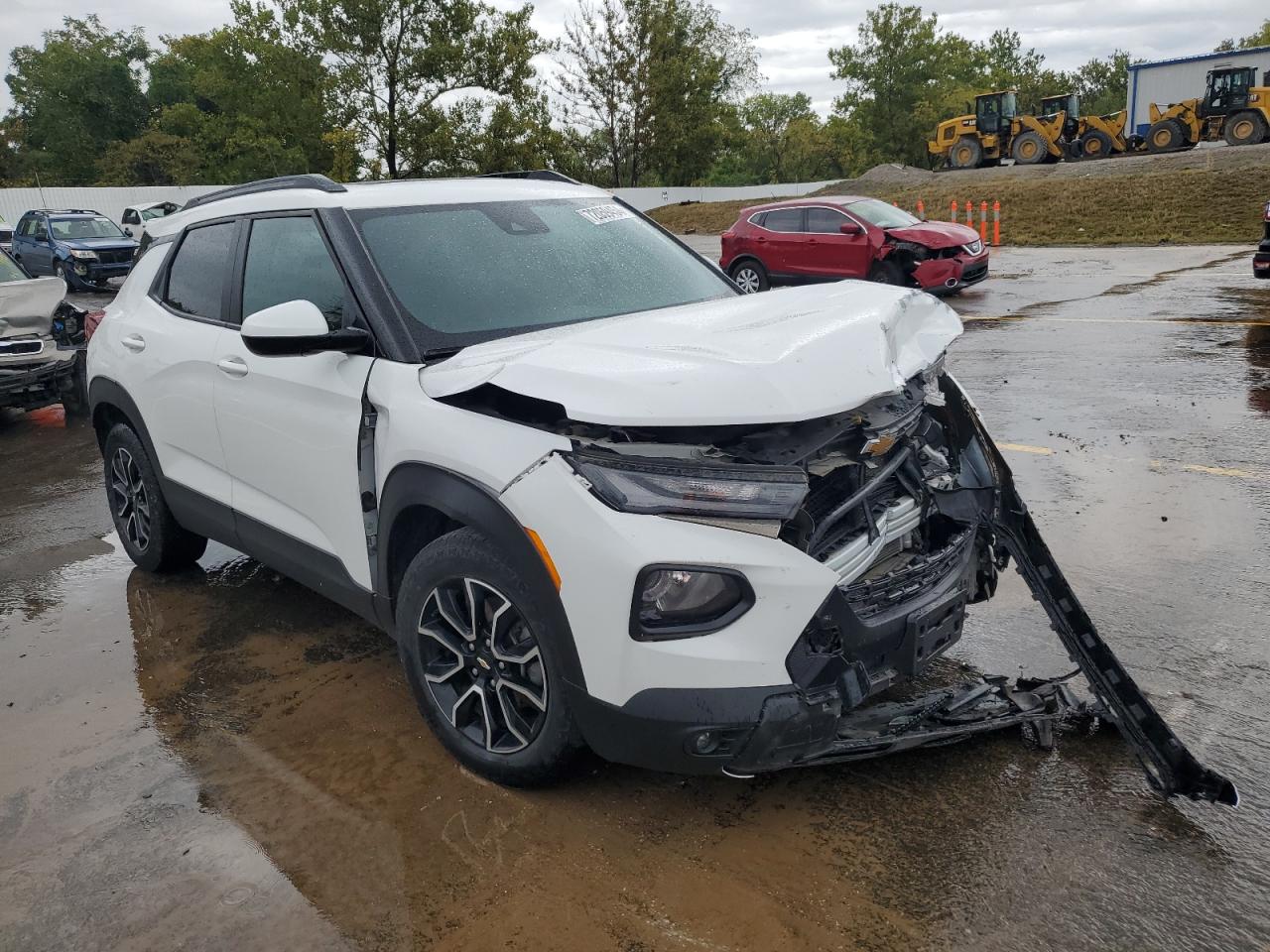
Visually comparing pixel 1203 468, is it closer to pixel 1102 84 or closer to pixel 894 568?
pixel 894 568

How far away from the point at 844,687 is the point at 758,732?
0.28 meters

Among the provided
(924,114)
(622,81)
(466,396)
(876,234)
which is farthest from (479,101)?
(924,114)

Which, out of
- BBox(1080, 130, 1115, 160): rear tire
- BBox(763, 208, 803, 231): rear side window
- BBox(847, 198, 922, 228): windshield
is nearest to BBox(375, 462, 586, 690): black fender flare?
BBox(847, 198, 922, 228): windshield

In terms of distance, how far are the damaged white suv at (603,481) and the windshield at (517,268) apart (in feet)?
0.05

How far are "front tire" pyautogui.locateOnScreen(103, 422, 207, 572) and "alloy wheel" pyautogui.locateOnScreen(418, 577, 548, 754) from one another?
7.73 feet

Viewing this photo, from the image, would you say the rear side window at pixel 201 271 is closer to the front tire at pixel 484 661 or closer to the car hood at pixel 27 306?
the front tire at pixel 484 661

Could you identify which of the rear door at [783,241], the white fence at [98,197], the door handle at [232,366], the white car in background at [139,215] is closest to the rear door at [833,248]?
the rear door at [783,241]

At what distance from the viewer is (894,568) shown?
3.05 m

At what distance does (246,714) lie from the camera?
3.81 metres

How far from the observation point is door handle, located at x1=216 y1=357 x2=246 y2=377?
3955 mm

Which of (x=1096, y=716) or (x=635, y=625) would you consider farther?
(x=1096, y=716)

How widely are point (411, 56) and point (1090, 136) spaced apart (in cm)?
2424

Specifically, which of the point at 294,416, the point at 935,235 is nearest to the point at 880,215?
the point at 935,235

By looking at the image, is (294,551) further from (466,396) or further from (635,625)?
(635,625)
